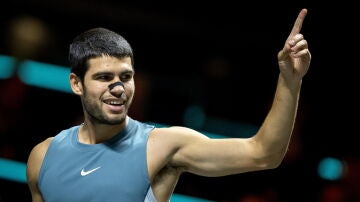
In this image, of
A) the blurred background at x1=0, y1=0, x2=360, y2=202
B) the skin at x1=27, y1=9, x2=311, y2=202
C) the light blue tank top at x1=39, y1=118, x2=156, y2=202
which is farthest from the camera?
the blurred background at x1=0, y1=0, x2=360, y2=202

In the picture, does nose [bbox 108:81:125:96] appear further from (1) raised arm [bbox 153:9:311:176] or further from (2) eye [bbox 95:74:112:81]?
(1) raised arm [bbox 153:9:311:176]

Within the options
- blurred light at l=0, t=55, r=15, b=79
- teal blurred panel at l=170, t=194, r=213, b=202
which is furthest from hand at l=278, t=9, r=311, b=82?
blurred light at l=0, t=55, r=15, b=79

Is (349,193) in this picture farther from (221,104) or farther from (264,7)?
(264,7)

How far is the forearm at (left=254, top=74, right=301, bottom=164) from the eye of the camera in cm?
188

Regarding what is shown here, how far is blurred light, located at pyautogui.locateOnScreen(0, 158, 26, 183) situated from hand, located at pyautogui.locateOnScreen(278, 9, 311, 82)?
9.82 ft

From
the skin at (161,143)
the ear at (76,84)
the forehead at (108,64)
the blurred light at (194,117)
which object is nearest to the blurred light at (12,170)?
the blurred light at (194,117)

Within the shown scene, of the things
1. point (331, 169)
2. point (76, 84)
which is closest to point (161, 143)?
point (76, 84)

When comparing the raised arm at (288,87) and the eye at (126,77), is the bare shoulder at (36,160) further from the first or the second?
the raised arm at (288,87)

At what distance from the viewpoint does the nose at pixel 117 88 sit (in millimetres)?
2164

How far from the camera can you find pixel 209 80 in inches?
197

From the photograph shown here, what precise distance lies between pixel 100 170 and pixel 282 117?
2.10 feet

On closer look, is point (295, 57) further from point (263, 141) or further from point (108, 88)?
point (108, 88)

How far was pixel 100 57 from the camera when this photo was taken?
2.21 metres

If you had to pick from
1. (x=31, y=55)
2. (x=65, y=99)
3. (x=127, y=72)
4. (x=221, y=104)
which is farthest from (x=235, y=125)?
(x=127, y=72)
